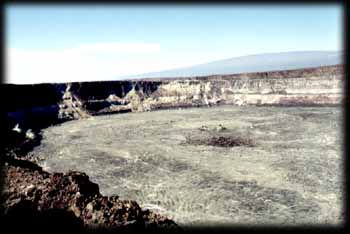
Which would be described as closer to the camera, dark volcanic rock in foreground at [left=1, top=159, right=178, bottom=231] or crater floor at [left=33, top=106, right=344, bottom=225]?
dark volcanic rock in foreground at [left=1, top=159, right=178, bottom=231]

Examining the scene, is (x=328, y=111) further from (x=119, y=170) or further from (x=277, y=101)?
(x=119, y=170)

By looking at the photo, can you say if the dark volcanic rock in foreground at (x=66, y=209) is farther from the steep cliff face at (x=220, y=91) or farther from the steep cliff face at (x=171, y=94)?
the steep cliff face at (x=220, y=91)

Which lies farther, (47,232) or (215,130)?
(215,130)

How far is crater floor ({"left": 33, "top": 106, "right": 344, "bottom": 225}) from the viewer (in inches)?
629

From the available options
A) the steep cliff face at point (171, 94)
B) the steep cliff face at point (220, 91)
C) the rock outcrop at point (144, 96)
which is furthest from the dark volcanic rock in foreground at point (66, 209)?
the steep cliff face at point (220, 91)

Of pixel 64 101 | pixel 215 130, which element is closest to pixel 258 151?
pixel 215 130

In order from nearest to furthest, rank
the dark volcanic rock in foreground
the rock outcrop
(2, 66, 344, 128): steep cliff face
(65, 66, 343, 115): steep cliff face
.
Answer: the dark volcanic rock in foreground < the rock outcrop < (2, 66, 344, 128): steep cliff face < (65, 66, 343, 115): steep cliff face

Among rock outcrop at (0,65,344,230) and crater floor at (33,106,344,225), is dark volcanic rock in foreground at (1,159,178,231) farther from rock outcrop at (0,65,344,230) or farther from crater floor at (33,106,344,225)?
crater floor at (33,106,344,225)

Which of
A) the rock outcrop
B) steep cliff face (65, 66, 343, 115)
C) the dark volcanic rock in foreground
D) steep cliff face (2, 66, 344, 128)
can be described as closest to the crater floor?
the rock outcrop

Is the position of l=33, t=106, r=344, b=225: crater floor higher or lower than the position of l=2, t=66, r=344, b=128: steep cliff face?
lower

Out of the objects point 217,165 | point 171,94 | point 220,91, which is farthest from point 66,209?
point 220,91

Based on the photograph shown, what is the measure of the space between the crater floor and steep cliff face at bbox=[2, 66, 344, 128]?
27.2 feet

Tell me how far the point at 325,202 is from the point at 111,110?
40612 millimetres

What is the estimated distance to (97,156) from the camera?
2698 cm
